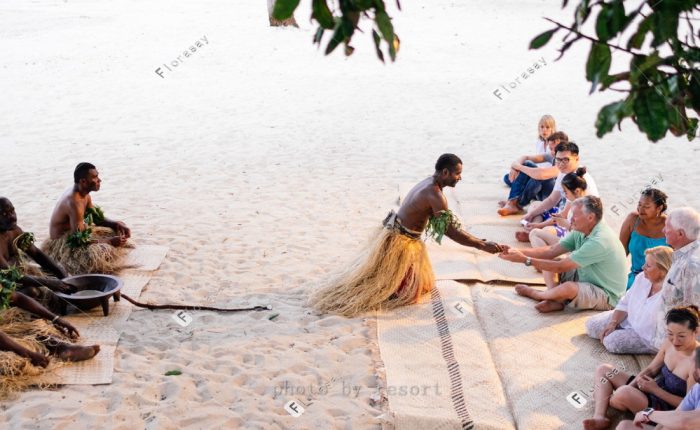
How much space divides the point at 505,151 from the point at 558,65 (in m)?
5.14

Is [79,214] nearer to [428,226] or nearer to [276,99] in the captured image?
[428,226]

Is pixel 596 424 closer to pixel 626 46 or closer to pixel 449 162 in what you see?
pixel 449 162

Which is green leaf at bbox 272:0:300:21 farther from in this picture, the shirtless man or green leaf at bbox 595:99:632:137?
the shirtless man

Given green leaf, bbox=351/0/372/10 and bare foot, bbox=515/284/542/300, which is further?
bare foot, bbox=515/284/542/300

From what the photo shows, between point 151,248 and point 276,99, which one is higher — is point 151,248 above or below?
below

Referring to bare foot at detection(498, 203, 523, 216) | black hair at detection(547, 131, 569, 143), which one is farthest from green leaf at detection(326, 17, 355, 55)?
bare foot at detection(498, 203, 523, 216)

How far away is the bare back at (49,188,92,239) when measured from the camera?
5207 mm

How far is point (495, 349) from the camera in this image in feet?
13.9

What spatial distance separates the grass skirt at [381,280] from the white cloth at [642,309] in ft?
4.32

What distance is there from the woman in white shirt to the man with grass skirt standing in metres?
0.81

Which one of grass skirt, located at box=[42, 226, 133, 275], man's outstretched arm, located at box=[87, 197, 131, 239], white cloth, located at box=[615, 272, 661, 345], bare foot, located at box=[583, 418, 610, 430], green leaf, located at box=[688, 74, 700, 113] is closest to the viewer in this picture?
Result: green leaf, located at box=[688, 74, 700, 113]

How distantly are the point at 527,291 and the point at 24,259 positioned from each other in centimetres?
335

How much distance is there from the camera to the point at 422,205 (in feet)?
15.3

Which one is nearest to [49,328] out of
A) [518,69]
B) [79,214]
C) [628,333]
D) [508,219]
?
[79,214]
